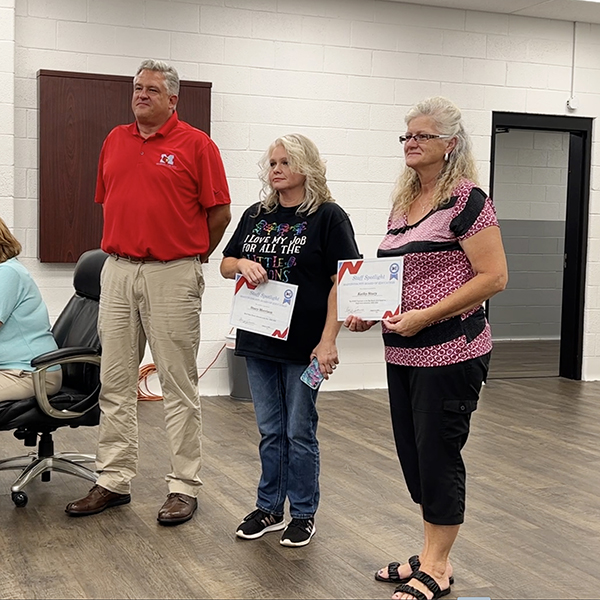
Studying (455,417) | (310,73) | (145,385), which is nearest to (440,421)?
(455,417)

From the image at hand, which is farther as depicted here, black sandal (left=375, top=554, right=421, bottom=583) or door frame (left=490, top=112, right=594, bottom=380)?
door frame (left=490, top=112, right=594, bottom=380)

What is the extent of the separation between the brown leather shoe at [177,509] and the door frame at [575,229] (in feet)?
14.8

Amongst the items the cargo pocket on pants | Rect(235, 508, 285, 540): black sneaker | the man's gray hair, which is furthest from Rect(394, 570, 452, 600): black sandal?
the man's gray hair

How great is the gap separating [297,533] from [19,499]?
3.68 feet

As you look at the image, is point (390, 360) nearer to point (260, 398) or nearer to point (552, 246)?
point (260, 398)

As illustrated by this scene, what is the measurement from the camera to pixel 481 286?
2473 mm

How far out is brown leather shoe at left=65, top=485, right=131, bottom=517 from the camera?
341 cm

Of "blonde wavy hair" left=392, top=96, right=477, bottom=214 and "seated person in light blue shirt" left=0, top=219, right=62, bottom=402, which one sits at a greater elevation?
"blonde wavy hair" left=392, top=96, right=477, bottom=214

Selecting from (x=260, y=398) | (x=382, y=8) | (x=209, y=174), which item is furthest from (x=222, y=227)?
(x=382, y=8)

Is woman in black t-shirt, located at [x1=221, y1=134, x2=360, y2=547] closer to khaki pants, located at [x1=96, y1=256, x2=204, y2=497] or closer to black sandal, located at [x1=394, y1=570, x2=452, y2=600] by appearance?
khaki pants, located at [x1=96, y1=256, x2=204, y2=497]

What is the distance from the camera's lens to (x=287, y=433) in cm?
311

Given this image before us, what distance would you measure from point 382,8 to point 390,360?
433 centimetres

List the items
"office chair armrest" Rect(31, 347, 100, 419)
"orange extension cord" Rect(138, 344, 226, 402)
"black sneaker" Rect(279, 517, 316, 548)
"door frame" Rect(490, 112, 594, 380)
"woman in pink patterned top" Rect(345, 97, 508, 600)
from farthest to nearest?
"door frame" Rect(490, 112, 594, 380)
"orange extension cord" Rect(138, 344, 226, 402)
"office chair armrest" Rect(31, 347, 100, 419)
"black sneaker" Rect(279, 517, 316, 548)
"woman in pink patterned top" Rect(345, 97, 508, 600)

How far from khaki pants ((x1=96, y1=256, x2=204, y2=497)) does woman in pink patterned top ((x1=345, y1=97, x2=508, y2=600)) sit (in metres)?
0.98
